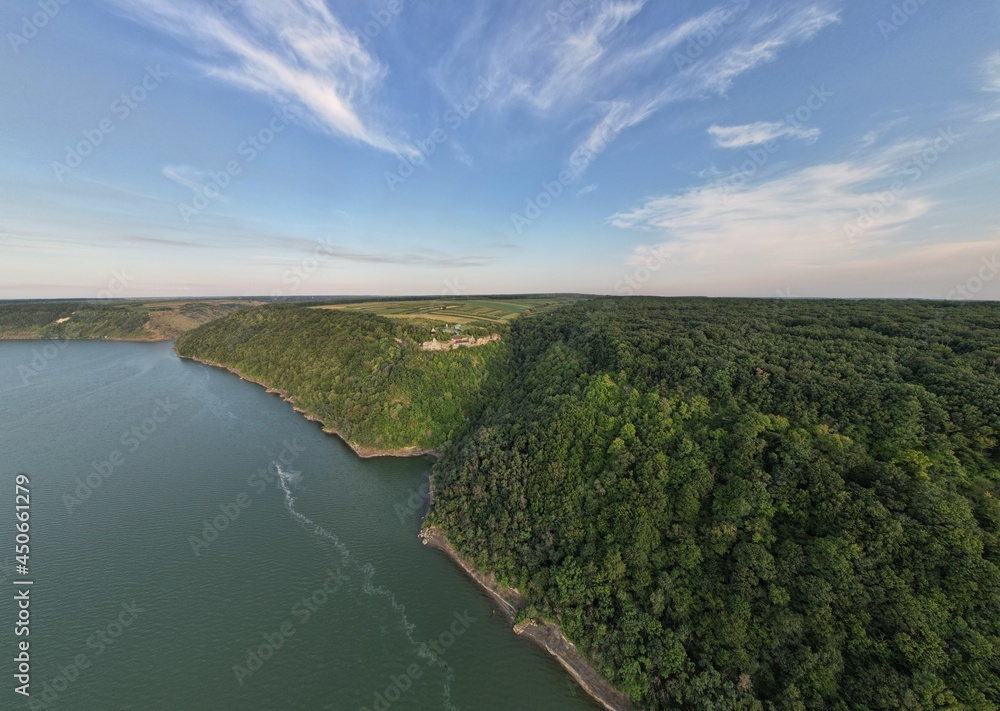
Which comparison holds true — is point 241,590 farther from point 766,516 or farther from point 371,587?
point 766,516

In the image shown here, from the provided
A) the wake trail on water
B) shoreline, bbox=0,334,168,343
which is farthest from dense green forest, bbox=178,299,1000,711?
shoreline, bbox=0,334,168,343

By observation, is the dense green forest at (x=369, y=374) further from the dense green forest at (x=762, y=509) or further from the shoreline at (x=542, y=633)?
the shoreline at (x=542, y=633)

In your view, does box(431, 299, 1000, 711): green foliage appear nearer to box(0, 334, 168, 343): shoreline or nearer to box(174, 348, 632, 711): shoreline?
box(174, 348, 632, 711): shoreline

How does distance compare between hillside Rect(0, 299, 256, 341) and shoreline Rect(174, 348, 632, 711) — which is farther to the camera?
hillside Rect(0, 299, 256, 341)

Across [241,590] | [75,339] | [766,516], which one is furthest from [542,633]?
[75,339]

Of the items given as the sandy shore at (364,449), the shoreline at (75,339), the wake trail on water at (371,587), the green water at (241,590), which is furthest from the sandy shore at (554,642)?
the shoreline at (75,339)

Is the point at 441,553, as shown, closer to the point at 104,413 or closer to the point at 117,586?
the point at 117,586
